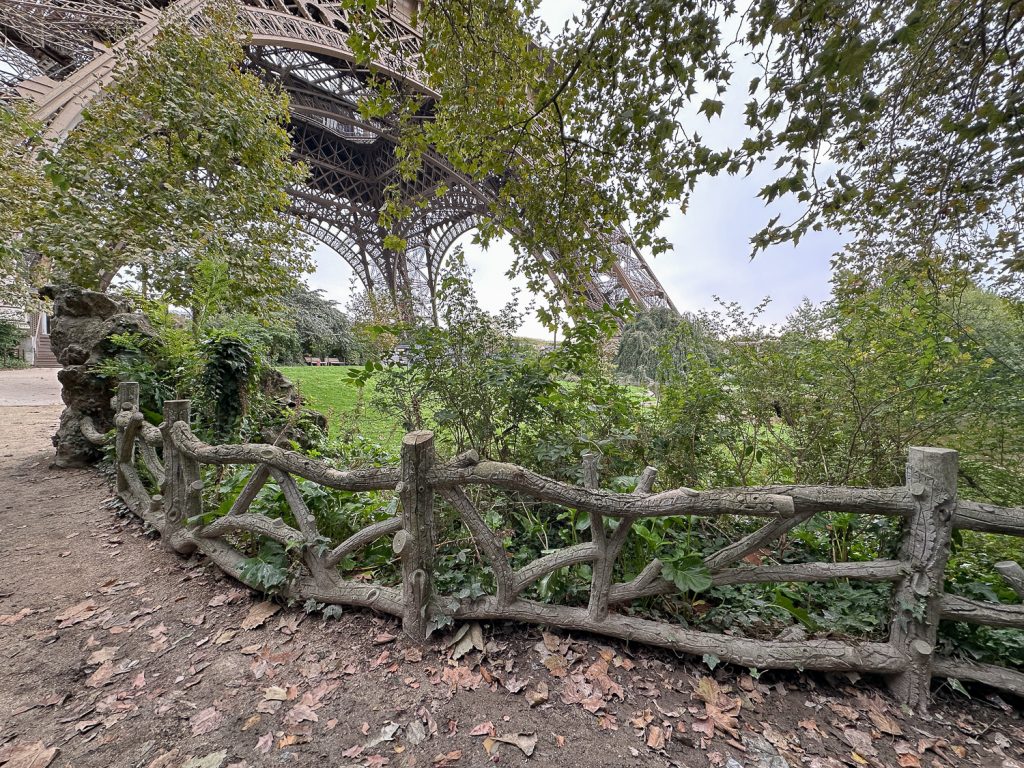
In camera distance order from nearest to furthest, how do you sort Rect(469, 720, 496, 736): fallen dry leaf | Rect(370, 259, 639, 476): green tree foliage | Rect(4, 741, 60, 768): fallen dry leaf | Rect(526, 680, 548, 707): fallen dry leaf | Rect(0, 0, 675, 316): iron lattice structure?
Rect(4, 741, 60, 768): fallen dry leaf → Rect(469, 720, 496, 736): fallen dry leaf → Rect(526, 680, 548, 707): fallen dry leaf → Rect(370, 259, 639, 476): green tree foliage → Rect(0, 0, 675, 316): iron lattice structure

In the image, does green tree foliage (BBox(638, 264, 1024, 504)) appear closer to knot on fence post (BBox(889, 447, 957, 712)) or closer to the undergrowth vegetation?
the undergrowth vegetation

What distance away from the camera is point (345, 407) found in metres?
7.13

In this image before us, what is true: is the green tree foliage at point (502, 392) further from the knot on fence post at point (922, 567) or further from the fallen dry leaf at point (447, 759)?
the fallen dry leaf at point (447, 759)

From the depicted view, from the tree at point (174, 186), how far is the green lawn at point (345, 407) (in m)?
1.86

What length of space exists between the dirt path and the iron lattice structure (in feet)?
7.24

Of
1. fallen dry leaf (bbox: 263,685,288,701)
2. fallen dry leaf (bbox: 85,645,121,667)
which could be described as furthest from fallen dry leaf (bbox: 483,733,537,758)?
fallen dry leaf (bbox: 85,645,121,667)

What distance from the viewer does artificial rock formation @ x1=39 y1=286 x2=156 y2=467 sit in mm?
4363

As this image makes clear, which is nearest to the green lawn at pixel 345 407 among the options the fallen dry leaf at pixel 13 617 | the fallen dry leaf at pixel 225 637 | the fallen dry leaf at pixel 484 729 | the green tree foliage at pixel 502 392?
the green tree foliage at pixel 502 392

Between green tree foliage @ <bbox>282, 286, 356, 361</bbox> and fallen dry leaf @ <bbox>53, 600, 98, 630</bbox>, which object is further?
green tree foliage @ <bbox>282, 286, 356, 361</bbox>

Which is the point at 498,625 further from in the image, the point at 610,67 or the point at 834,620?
the point at 610,67

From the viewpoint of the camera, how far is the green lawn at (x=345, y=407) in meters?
4.22

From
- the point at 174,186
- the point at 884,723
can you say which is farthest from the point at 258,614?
the point at 174,186

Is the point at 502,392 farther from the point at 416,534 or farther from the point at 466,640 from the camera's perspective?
the point at 466,640

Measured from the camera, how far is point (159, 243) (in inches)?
188
